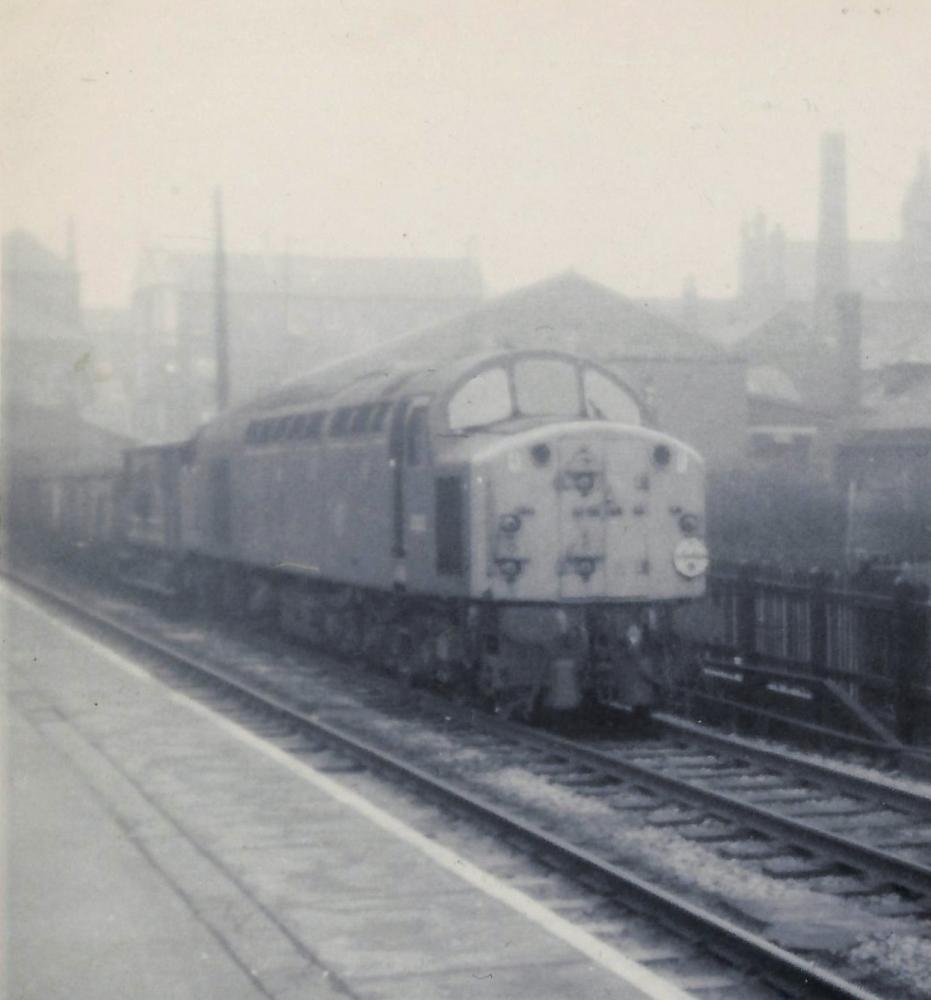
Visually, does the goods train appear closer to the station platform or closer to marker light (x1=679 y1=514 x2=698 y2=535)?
marker light (x1=679 y1=514 x2=698 y2=535)

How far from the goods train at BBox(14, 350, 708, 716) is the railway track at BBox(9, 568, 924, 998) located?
74cm

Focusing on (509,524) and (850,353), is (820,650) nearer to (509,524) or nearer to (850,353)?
(509,524)

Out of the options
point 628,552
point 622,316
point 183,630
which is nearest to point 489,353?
point 628,552

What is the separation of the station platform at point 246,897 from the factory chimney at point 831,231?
50187mm

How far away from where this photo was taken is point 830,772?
1103 cm

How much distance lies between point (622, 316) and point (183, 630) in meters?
23.6

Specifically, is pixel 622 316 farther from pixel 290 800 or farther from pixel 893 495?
pixel 290 800

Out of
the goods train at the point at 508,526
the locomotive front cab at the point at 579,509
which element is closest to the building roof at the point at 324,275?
the goods train at the point at 508,526

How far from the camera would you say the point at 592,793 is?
10.9 metres

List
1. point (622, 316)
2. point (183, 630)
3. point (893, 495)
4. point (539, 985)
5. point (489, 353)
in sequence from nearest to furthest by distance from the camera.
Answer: point (539, 985), point (489, 353), point (183, 630), point (893, 495), point (622, 316)

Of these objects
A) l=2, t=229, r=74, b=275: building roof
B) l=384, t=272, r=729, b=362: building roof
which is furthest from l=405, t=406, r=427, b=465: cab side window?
l=2, t=229, r=74, b=275: building roof

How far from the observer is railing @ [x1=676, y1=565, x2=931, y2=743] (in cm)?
1268

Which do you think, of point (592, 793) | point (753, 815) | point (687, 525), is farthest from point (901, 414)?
point (753, 815)

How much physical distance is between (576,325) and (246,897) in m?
37.3
